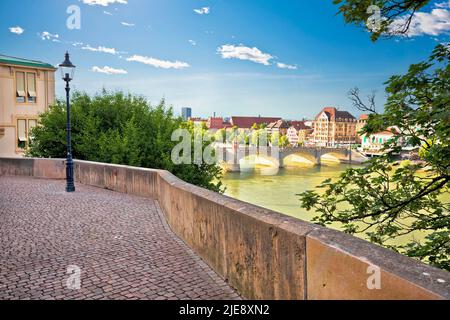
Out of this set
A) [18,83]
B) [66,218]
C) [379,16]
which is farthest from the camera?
[18,83]

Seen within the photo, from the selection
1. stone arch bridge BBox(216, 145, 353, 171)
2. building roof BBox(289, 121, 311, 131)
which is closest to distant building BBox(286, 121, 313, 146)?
building roof BBox(289, 121, 311, 131)

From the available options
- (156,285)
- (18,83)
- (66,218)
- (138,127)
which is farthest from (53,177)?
(18,83)

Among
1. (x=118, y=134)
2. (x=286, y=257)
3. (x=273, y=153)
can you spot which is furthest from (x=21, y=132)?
(x=273, y=153)

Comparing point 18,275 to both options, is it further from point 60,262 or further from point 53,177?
point 53,177

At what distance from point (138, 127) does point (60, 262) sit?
1249cm

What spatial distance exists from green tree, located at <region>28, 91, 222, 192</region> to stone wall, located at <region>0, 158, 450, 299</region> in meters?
9.70

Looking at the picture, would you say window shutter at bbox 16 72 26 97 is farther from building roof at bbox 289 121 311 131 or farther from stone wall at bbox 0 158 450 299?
building roof at bbox 289 121 311 131

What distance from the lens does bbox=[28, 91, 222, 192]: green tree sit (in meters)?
16.1

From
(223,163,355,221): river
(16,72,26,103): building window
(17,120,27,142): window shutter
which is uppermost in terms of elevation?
(16,72,26,103): building window

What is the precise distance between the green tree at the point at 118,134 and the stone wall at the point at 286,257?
9.70m

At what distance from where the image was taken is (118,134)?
52.9 feet

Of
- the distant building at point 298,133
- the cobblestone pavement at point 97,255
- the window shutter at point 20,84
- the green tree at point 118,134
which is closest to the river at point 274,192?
the green tree at point 118,134

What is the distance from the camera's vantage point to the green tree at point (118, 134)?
1609 centimetres
